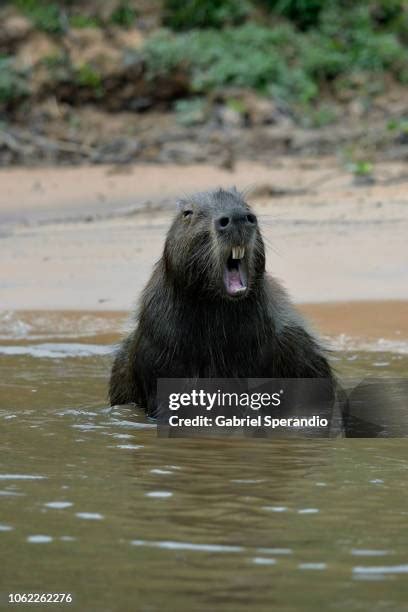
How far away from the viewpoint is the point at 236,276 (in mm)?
5383

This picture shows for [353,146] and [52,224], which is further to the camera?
[353,146]

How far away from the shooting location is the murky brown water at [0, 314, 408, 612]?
11.8 feet

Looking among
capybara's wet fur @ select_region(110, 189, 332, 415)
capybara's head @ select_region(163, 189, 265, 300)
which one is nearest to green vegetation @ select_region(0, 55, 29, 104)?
capybara's wet fur @ select_region(110, 189, 332, 415)

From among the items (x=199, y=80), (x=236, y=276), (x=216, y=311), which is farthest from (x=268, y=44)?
(x=236, y=276)

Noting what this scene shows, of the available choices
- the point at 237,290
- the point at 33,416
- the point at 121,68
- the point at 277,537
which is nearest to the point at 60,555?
the point at 277,537

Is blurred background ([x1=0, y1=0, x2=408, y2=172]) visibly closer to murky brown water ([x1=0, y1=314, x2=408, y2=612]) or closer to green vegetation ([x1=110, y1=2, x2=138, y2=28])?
green vegetation ([x1=110, y1=2, x2=138, y2=28])

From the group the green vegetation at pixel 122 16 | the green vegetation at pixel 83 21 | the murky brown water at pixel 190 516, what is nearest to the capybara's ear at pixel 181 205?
the murky brown water at pixel 190 516

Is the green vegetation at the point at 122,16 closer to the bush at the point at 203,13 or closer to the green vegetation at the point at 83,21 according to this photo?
the green vegetation at the point at 83,21

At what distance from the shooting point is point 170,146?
1595cm

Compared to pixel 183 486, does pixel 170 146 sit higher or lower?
higher

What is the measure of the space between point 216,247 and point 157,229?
19.8ft

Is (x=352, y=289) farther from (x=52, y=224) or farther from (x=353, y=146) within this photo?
(x=353, y=146)

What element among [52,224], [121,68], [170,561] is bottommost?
[170,561]

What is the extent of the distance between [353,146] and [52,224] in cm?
484
